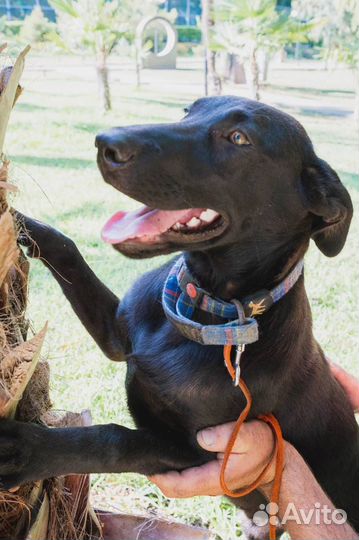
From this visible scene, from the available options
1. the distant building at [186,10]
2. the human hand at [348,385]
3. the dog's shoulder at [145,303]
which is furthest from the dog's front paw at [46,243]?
the distant building at [186,10]

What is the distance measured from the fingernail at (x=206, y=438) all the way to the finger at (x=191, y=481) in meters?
0.13

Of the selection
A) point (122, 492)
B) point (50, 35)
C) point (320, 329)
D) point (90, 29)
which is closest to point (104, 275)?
point (320, 329)

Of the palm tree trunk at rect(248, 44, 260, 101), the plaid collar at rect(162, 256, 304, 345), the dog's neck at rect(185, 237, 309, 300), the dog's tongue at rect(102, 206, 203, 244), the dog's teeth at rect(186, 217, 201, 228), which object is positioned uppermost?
the dog's tongue at rect(102, 206, 203, 244)

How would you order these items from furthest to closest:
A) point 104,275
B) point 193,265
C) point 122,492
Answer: point 104,275 → point 122,492 → point 193,265

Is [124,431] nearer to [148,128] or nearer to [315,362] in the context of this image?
[315,362]

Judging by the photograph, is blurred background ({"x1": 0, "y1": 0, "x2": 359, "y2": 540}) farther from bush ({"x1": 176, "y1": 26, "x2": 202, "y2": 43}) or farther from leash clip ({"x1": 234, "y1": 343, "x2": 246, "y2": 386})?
bush ({"x1": 176, "y1": 26, "x2": 202, "y2": 43})

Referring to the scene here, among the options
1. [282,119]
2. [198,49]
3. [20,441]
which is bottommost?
[198,49]

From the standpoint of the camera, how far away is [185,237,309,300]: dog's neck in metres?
2.15

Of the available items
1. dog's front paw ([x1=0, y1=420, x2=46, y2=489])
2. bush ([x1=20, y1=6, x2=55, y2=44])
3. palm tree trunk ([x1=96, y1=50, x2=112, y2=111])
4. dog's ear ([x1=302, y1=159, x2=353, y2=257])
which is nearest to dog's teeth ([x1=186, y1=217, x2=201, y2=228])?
dog's ear ([x1=302, y1=159, x2=353, y2=257])

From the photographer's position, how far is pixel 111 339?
8.21ft

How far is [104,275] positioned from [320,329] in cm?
184

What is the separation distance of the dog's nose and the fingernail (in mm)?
919

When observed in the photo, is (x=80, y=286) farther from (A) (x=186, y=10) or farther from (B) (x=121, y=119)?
(A) (x=186, y=10)

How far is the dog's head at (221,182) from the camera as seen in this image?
1.83 meters
